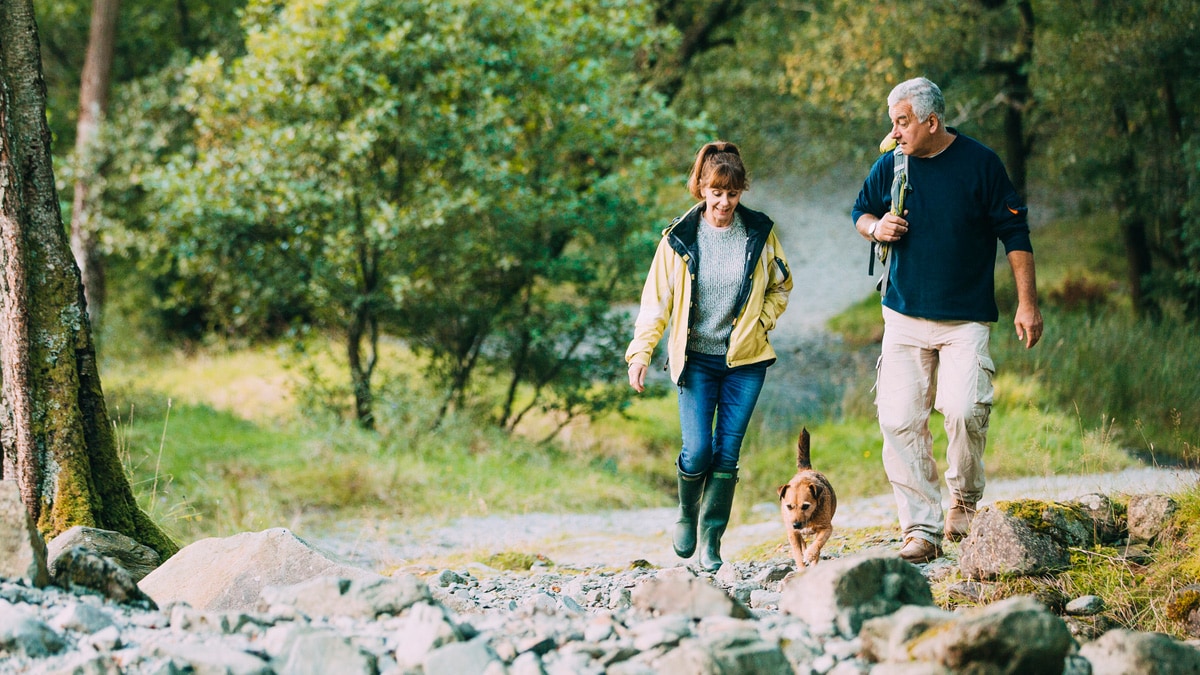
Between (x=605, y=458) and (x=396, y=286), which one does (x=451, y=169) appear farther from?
(x=605, y=458)

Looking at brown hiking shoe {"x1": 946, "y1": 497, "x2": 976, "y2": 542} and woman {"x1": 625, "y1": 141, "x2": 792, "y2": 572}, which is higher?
woman {"x1": 625, "y1": 141, "x2": 792, "y2": 572}

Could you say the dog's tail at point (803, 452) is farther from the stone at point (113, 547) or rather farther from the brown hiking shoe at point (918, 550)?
the stone at point (113, 547)

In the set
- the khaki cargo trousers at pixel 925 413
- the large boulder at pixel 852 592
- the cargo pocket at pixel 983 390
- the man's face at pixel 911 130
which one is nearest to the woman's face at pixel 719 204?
the man's face at pixel 911 130

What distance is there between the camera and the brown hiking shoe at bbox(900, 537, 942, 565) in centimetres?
537

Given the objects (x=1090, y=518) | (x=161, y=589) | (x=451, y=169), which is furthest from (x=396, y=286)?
(x=1090, y=518)

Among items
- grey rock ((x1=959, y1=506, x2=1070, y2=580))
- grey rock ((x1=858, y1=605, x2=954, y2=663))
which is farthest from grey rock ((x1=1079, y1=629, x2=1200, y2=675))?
grey rock ((x1=959, y1=506, x2=1070, y2=580))

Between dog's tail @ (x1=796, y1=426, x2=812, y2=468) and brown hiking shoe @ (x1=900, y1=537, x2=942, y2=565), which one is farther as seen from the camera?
dog's tail @ (x1=796, y1=426, x2=812, y2=468)

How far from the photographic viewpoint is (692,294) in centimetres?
539

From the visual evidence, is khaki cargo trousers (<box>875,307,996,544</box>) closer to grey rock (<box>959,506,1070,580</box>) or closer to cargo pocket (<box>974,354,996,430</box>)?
cargo pocket (<box>974,354,996,430</box>)

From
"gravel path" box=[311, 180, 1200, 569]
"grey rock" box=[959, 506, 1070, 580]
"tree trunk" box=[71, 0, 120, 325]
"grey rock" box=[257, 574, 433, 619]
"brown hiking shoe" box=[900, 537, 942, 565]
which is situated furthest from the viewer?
"tree trunk" box=[71, 0, 120, 325]

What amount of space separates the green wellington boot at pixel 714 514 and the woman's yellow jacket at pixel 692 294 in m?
0.55

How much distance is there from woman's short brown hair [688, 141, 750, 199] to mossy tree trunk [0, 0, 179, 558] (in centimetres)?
327

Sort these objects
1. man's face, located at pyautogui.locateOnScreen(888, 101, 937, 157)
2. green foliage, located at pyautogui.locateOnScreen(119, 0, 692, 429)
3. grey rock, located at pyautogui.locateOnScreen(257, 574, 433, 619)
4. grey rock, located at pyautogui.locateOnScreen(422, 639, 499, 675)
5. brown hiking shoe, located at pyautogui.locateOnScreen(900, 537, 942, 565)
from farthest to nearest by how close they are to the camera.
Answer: green foliage, located at pyautogui.locateOnScreen(119, 0, 692, 429), brown hiking shoe, located at pyautogui.locateOnScreen(900, 537, 942, 565), man's face, located at pyautogui.locateOnScreen(888, 101, 937, 157), grey rock, located at pyautogui.locateOnScreen(257, 574, 433, 619), grey rock, located at pyautogui.locateOnScreen(422, 639, 499, 675)

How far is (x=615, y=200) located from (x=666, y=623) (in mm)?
8885
